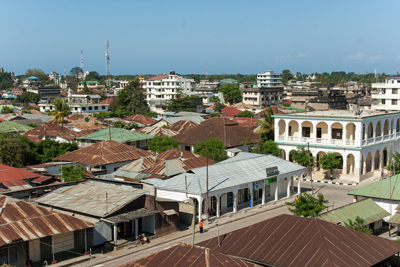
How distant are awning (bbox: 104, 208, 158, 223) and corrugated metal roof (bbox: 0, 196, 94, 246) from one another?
1.21 m

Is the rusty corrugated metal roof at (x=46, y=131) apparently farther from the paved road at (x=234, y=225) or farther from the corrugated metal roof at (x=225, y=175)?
the paved road at (x=234, y=225)

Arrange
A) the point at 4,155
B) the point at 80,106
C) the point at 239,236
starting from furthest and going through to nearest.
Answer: the point at 80,106 → the point at 4,155 → the point at 239,236

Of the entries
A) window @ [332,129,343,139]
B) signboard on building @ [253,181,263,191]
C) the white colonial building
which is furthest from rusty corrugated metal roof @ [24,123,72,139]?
window @ [332,129,343,139]

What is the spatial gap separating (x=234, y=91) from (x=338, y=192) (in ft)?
243

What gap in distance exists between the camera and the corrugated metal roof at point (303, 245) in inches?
528

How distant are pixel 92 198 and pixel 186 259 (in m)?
11.3

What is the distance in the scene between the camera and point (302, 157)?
35469 mm

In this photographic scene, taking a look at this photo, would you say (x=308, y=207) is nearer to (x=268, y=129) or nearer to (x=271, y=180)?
(x=271, y=180)

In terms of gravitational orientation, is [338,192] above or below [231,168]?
below

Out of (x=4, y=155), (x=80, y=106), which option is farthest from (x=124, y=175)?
(x=80, y=106)

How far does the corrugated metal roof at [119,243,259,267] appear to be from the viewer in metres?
11.7

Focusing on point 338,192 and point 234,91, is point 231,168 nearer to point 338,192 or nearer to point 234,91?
point 338,192

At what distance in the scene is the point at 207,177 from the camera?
23828 millimetres

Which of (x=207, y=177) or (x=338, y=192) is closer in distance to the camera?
(x=207, y=177)
